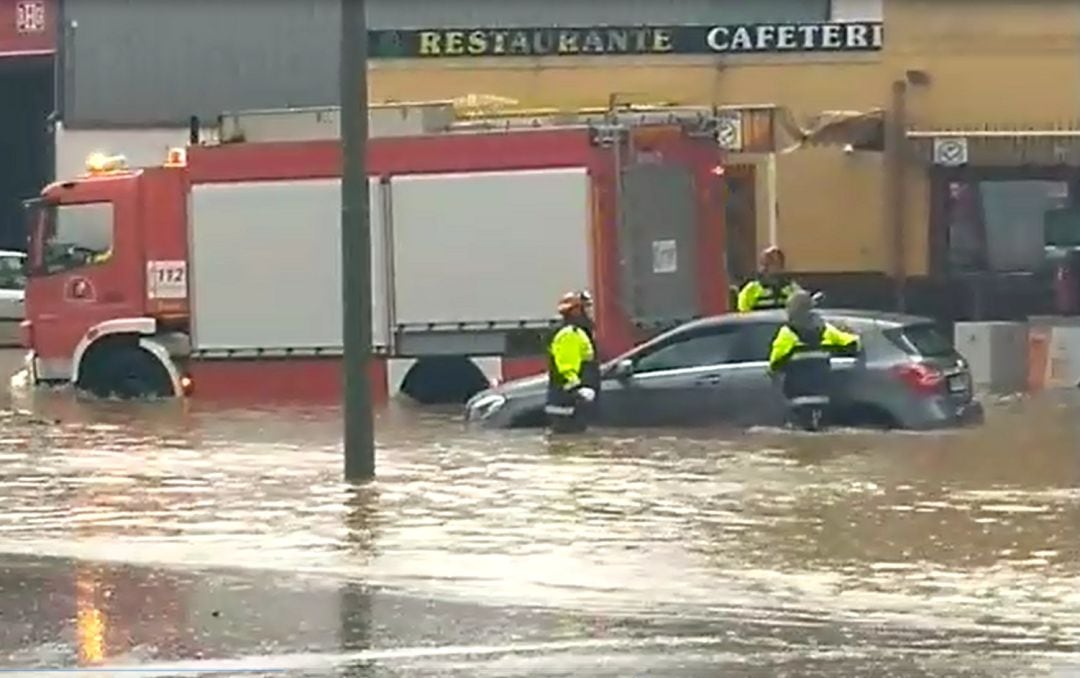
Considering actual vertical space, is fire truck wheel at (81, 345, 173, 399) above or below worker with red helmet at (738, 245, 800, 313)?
below

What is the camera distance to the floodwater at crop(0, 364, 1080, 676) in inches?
425

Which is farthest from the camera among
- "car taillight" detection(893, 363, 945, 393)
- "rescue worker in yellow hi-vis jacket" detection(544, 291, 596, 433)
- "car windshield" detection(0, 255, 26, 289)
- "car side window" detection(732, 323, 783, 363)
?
"car windshield" detection(0, 255, 26, 289)

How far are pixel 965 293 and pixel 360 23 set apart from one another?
17027mm

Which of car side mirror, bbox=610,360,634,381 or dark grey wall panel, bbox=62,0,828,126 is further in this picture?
dark grey wall panel, bbox=62,0,828,126

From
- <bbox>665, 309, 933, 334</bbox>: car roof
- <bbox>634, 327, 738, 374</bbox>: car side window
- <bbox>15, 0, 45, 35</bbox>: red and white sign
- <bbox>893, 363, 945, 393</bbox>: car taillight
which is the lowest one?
<bbox>893, 363, 945, 393</bbox>: car taillight

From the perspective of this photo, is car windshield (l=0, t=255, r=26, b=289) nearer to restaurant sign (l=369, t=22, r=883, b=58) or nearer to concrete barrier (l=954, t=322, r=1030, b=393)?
restaurant sign (l=369, t=22, r=883, b=58)

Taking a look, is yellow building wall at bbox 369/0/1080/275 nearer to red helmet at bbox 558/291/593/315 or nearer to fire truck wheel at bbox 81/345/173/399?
fire truck wheel at bbox 81/345/173/399

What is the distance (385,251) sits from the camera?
25.0m

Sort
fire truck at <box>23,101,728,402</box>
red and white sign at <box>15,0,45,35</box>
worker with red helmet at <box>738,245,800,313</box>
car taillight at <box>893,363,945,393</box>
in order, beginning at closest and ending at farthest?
car taillight at <box>893,363,945,393</box>, worker with red helmet at <box>738,245,800,313</box>, fire truck at <box>23,101,728,402</box>, red and white sign at <box>15,0,45,35</box>

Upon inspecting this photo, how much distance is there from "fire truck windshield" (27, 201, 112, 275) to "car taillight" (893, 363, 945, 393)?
959 cm

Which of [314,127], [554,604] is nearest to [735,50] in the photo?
[314,127]

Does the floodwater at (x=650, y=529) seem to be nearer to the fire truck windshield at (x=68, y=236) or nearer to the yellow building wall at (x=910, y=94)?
the fire truck windshield at (x=68, y=236)

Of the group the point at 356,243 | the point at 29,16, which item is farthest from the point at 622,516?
the point at 29,16

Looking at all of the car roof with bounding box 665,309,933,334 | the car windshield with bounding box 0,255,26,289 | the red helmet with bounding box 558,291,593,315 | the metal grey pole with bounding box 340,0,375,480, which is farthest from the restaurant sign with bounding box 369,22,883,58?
the metal grey pole with bounding box 340,0,375,480
